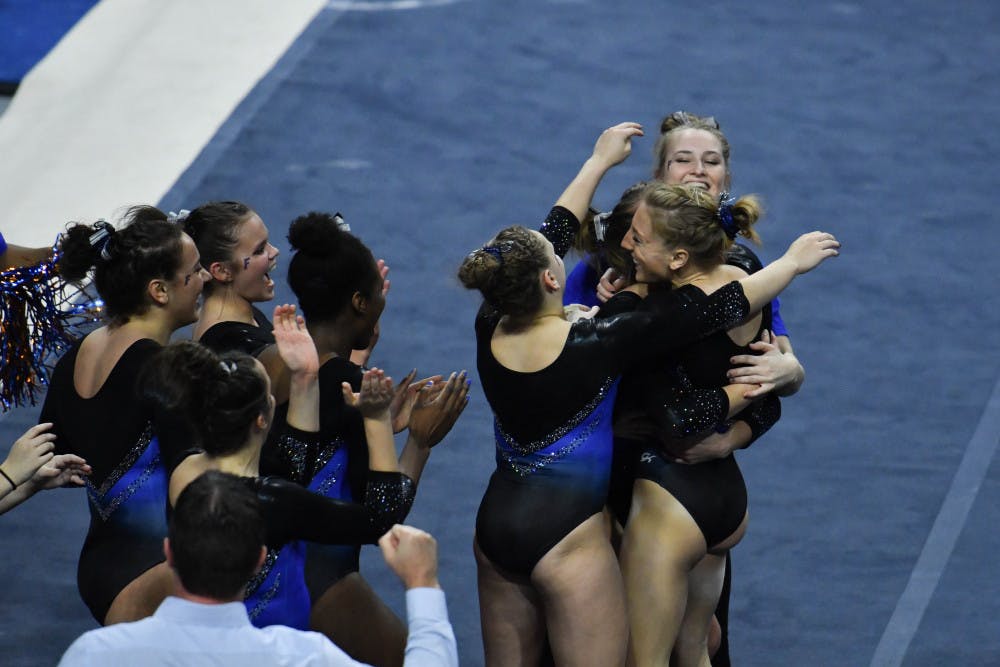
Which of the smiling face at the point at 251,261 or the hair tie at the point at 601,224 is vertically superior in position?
the hair tie at the point at 601,224

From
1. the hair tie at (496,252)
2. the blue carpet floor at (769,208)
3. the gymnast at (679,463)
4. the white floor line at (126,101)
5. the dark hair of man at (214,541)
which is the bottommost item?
the white floor line at (126,101)

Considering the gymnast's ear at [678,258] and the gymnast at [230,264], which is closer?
the gymnast's ear at [678,258]

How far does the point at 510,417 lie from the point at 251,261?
35.1 inches

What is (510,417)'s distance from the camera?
4.23m

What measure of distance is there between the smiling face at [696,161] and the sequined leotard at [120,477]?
1650 millimetres

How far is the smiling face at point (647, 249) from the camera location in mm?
4266

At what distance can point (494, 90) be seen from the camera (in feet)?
28.6

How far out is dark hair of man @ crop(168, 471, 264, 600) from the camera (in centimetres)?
317

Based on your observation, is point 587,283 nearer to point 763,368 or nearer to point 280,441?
point 763,368

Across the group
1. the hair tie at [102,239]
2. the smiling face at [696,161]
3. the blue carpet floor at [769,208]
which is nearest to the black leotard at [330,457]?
the hair tie at [102,239]

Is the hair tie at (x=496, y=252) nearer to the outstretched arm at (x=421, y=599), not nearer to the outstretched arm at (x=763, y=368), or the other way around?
the outstretched arm at (x=763, y=368)

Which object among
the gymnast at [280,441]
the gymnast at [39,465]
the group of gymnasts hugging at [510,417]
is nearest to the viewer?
the gymnast at [280,441]

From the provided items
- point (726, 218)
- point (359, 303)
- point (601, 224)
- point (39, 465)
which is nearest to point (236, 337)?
point (359, 303)

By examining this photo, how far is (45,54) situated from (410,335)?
11.7 ft
